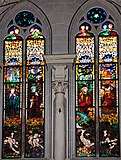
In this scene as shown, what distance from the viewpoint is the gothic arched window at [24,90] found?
18688 millimetres

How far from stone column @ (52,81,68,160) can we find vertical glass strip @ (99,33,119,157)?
1676 millimetres

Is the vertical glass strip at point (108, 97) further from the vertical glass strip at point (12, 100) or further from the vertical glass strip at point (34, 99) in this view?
the vertical glass strip at point (12, 100)

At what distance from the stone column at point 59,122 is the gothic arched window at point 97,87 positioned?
1.39 meters

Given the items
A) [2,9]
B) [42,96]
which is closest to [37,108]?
[42,96]

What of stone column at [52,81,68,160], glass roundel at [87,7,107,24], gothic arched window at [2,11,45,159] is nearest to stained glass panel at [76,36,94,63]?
glass roundel at [87,7,107,24]

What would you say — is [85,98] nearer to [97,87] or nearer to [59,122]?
[97,87]

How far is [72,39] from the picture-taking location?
63.6 feet

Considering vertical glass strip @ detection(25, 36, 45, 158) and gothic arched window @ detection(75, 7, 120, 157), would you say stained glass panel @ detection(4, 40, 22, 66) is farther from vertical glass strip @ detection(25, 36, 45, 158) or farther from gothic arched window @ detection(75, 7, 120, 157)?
gothic arched window @ detection(75, 7, 120, 157)

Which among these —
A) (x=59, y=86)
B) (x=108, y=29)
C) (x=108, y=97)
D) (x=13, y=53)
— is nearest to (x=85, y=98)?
(x=108, y=97)

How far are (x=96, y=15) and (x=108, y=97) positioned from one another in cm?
279

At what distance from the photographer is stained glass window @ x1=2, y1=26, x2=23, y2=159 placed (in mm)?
18719

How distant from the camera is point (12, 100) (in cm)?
1917

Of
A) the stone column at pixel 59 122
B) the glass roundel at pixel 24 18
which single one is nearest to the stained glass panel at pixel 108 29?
the glass roundel at pixel 24 18

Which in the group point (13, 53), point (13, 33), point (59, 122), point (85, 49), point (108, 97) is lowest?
point (59, 122)
